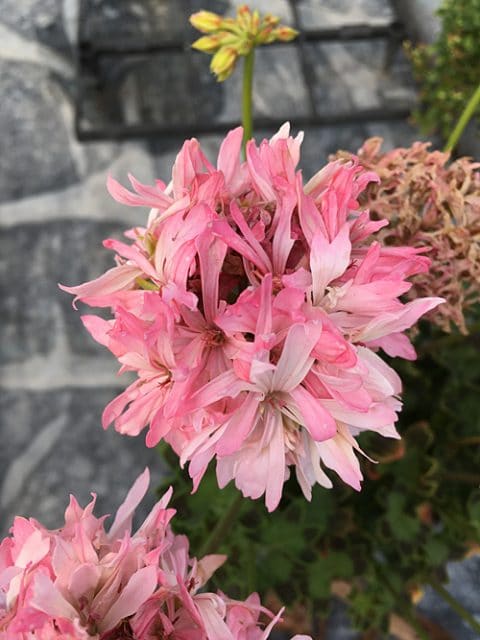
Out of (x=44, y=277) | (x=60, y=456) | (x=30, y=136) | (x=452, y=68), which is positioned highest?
(x=452, y=68)

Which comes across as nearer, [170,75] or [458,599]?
[458,599]

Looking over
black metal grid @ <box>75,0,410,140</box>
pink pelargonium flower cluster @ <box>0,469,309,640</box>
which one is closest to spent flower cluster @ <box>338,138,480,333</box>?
pink pelargonium flower cluster @ <box>0,469,309,640</box>

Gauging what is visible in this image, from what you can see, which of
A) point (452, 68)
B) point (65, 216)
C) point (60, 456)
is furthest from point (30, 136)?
point (452, 68)

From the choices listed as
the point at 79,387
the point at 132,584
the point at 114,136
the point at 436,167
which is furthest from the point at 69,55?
the point at 132,584

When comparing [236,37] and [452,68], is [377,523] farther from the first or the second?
[452,68]

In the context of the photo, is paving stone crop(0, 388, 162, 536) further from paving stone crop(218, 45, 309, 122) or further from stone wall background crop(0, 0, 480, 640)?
paving stone crop(218, 45, 309, 122)

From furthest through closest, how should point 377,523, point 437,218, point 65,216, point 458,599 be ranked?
1. point 65,216
2. point 458,599
3. point 377,523
4. point 437,218
